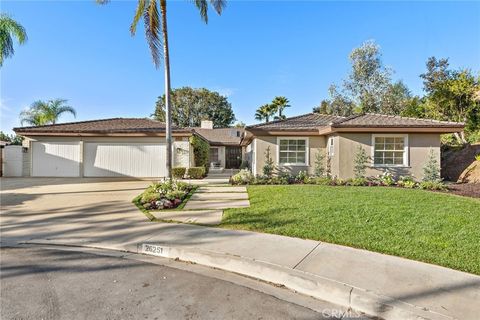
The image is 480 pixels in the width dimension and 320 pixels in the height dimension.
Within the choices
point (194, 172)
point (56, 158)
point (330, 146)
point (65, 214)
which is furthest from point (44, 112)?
point (330, 146)

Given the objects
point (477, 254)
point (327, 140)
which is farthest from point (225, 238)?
point (327, 140)

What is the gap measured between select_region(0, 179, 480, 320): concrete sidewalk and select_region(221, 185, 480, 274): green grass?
420 millimetres

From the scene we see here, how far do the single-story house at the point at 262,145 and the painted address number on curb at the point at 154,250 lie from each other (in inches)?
344

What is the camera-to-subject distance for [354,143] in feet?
38.9

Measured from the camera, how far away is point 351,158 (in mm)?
11812

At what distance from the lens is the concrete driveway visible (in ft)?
A: 18.6

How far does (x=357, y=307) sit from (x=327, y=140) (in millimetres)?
10865

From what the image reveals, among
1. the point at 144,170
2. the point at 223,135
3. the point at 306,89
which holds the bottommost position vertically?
the point at 144,170

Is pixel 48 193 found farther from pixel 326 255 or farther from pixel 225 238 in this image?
pixel 326 255

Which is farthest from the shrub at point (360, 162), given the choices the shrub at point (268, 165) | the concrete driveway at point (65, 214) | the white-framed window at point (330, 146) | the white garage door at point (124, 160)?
the white garage door at point (124, 160)

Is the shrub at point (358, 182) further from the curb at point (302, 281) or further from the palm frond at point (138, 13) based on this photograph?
the palm frond at point (138, 13)

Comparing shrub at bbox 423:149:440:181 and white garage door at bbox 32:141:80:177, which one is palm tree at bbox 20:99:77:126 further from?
shrub at bbox 423:149:440:181

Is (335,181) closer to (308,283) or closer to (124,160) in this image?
(308,283)

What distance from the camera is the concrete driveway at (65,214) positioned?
18.6ft
